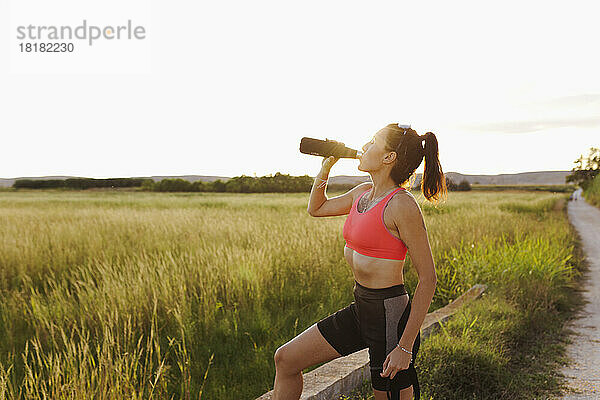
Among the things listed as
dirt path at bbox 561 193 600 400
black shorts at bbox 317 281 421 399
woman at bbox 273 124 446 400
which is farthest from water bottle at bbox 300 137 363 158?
dirt path at bbox 561 193 600 400

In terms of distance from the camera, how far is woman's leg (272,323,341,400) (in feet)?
8.25

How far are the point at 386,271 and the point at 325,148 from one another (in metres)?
0.71

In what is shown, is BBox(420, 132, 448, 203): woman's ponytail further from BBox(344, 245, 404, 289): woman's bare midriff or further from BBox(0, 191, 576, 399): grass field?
BBox(0, 191, 576, 399): grass field

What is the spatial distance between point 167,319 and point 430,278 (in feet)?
11.9

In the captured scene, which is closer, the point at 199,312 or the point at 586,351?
the point at 199,312

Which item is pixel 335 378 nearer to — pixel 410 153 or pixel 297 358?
pixel 297 358

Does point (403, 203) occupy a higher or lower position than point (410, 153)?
lower

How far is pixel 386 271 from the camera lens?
7.59ft

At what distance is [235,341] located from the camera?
4805mm

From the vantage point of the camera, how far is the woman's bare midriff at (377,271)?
2.31 meters

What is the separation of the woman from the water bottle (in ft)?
0.43

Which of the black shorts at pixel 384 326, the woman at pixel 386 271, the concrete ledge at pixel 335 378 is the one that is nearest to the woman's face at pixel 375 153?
the woman at pixel 386 271

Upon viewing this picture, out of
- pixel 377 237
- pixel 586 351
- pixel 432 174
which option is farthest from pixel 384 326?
pixel 586 351

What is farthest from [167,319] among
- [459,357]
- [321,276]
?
[459,357]
